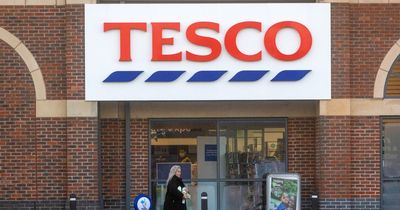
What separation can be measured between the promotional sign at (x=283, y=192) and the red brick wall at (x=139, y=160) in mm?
2691

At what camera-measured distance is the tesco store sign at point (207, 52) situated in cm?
1381

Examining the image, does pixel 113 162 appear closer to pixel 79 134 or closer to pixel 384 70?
pixel 79 134

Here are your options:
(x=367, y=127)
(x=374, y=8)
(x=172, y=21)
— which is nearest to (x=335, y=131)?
(x=367, y=127)

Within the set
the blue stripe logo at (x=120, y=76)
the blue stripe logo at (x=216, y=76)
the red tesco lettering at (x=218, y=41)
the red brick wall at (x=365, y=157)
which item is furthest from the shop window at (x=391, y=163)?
the blue stripe logo at (x=120, y=76)

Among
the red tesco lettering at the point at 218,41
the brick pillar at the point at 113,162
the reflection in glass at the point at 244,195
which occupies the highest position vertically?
the red tesco lettering at the point at 218,41

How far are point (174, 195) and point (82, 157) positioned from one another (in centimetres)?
213

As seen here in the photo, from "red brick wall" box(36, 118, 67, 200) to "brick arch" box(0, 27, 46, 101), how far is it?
1.98 ft

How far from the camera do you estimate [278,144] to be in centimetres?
1484

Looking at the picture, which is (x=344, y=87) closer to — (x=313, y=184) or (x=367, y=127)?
(x=367, y=127)

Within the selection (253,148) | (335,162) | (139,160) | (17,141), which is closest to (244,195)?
(253,148)

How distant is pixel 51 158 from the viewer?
14.1 meters

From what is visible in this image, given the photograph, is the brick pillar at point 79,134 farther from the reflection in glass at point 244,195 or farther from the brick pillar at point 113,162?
the reflection in glass at point 244,195

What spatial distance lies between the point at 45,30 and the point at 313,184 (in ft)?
21.6

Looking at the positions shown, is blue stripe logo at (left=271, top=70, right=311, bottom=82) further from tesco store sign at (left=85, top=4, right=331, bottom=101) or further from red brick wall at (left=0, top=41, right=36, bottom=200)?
red brick wall at (left=0, top=41, right=36, bottom=200)
